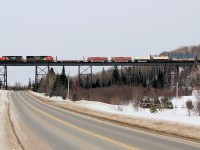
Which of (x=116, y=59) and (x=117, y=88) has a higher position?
(x=116, y=59)

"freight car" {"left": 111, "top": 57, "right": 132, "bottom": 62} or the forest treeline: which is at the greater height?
"freight car" {"left": 111, "top": 57, "right": 132, "bottom": 62}

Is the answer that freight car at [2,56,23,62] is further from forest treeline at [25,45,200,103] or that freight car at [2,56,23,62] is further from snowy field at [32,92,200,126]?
snowy field at [32,92,200,126]

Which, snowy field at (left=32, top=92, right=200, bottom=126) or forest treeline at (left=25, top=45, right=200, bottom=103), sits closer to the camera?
snowy field at (left=32, top=92, right=200, bottom=126)

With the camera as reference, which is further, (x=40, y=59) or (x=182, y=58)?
(x=40, y=59)

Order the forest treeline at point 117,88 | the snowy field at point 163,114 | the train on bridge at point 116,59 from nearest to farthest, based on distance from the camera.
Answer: the snowy field at point 163,114
the forest treeline at point 117,88
the train on bridge at point 116,59

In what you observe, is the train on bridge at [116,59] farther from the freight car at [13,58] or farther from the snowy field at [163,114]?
the snowy field at [163,114]

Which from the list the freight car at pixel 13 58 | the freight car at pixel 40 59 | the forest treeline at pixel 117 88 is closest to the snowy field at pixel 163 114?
the forest treeline at pixel 117 88

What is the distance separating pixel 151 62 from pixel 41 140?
306ft

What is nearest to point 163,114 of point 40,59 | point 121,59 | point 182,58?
point 121,59

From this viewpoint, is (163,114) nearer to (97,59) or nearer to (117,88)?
(117,88)

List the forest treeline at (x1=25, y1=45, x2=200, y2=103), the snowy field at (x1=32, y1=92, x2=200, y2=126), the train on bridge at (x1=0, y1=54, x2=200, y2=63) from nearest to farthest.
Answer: the snowy field at (x1=32, y1=92, x2=200, y2=126) → the forest treeline at (x1=25, y1=45, x2=200, y2=103) → the train on bridge at (x1=0, y1=54, x2=200, y2=63)

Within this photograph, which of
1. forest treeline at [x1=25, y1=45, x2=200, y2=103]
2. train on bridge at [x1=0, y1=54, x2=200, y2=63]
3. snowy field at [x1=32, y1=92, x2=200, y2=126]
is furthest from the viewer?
train on bridge at [x1=0, y1=54, x2=200, y2=63]

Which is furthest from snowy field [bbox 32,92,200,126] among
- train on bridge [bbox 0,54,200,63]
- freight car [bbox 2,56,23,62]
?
freight car [bbox 2,56,23,62]

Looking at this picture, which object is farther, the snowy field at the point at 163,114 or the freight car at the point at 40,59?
the freight car at the point at 40,59
